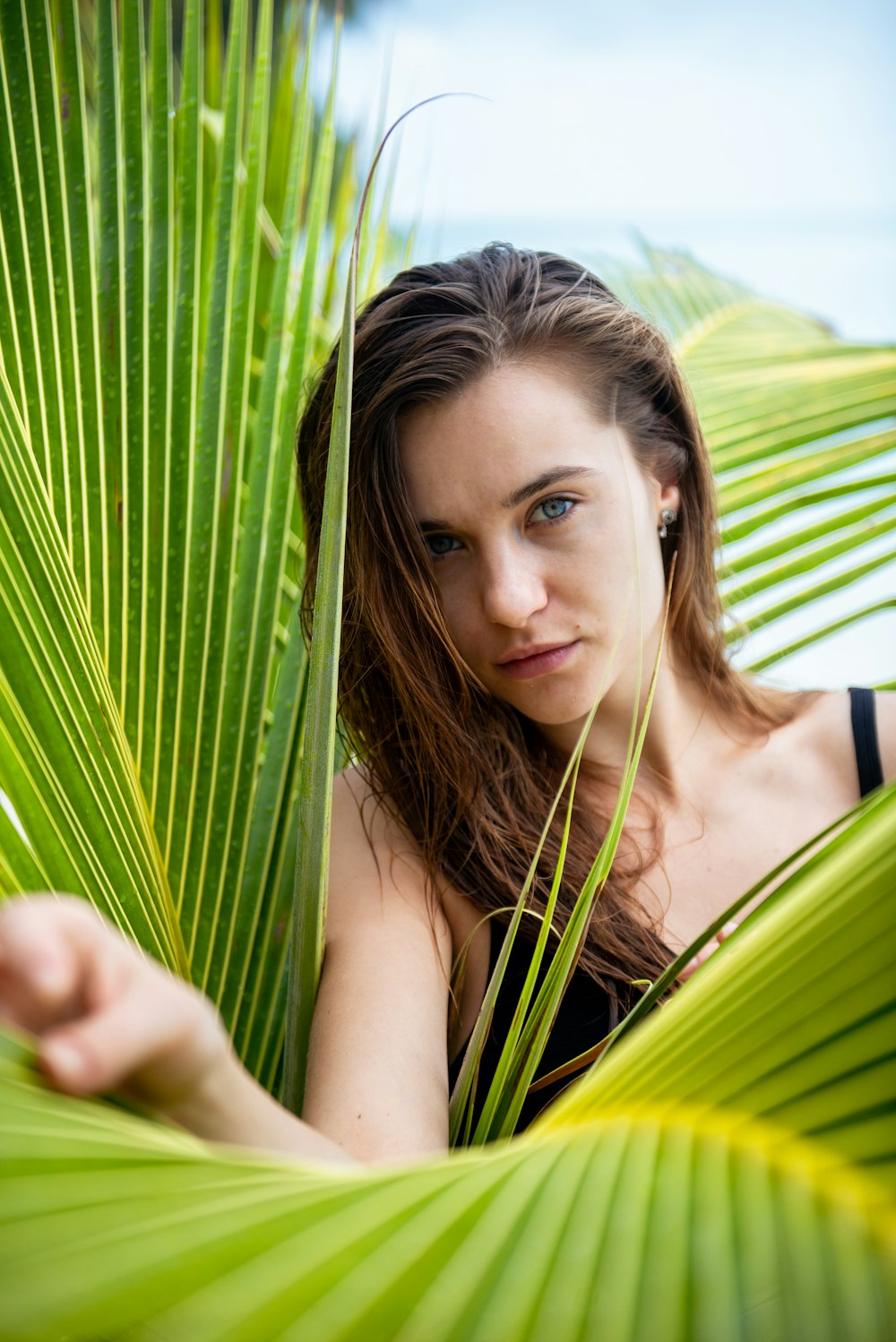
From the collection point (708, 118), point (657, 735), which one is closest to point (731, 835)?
point (657, 735)

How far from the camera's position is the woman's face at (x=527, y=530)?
95 centimetres

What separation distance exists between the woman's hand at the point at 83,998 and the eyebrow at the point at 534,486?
26.5 inches

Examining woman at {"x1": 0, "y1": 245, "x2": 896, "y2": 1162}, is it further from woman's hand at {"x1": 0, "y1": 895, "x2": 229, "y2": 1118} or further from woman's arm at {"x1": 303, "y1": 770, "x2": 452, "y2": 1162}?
woman's hand at {"x1": 0, "y1": 895, "x2": 229, "y2": 1118}

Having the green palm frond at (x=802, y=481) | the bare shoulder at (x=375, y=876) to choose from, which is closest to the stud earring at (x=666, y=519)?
the green palm frond at (x=802, y=481)

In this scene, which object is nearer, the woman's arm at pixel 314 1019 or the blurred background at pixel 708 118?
the woman's arm at pixel 314 1019

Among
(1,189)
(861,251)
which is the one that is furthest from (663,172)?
(1,189)

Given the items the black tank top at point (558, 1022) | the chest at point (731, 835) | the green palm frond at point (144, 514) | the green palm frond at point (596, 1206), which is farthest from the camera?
the chest at point (731, 835)

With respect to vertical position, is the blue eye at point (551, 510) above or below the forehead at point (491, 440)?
below

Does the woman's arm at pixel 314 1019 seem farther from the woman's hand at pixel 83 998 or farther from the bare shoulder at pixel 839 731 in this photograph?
the bare shoulder at pixel 839 731

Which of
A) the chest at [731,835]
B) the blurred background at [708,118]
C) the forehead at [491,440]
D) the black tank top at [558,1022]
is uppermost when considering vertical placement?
the blurred background at [708,118]

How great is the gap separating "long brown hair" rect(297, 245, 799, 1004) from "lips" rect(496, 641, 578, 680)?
58 millimetres

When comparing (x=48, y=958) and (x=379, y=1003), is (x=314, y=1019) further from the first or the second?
(x=48, y=958)

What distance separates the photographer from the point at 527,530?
966mm

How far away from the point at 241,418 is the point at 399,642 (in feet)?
0.82
